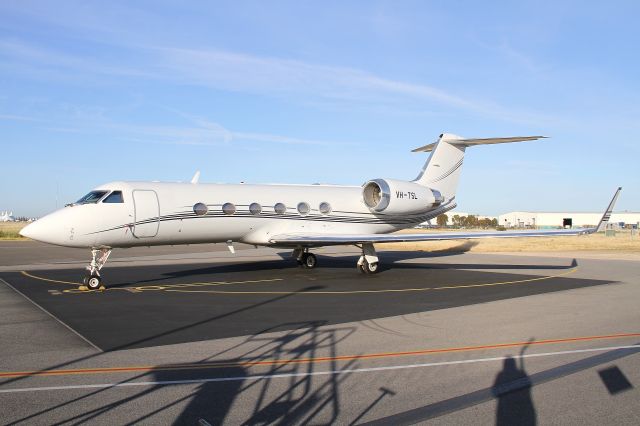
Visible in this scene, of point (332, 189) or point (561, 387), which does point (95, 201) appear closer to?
point (332, 189)

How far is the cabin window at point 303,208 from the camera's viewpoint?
67.7 ft

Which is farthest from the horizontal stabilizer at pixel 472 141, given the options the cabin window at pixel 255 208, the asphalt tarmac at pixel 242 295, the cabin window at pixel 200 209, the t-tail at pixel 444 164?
the cabin window at pixel 200 209

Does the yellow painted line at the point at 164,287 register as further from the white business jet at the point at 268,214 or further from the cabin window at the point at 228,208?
the cabin window at the point at 228,208

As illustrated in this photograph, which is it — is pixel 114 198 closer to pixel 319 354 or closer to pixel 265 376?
pixel 319 354

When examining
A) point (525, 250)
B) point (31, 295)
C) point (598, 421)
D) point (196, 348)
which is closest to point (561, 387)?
point (598, 421)

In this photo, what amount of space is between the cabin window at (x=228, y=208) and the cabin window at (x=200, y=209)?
65 cm

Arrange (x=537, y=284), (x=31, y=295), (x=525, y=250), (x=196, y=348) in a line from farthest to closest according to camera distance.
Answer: (x=525, y=250), (x=537, y=284), (x=31, y=295), (x=196, y=348)

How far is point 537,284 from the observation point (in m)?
16.9

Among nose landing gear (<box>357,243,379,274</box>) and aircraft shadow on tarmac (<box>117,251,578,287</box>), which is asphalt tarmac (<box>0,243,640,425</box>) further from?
aircraft shadow on tarmac (<box>117,251,578,287</box>)

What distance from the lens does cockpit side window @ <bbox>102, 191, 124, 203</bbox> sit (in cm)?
1622

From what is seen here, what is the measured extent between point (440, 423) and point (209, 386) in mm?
2615

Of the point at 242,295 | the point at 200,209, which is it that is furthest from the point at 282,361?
the point at 200,209

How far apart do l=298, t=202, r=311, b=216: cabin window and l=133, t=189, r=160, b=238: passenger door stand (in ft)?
18.3

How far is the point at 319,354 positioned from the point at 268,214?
12.3 m
